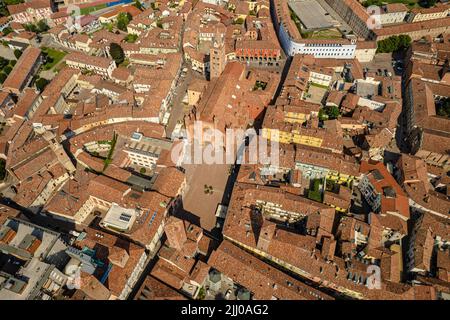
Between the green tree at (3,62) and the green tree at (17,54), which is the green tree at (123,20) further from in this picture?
the green tree at (3,62)

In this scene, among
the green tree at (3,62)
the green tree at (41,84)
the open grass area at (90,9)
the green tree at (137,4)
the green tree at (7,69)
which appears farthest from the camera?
the open grass area at (90,9)

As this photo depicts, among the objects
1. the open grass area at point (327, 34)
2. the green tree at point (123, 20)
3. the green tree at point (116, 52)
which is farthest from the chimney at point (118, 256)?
the open grass area at point (327, 34)

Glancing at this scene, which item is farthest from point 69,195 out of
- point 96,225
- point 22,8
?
point 22,8

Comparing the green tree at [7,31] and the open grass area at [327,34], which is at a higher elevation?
the green tree at [7,31]

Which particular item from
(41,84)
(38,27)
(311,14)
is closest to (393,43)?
(311,14)

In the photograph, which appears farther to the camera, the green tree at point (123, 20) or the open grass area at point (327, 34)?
the open grass area at point (327, 34)

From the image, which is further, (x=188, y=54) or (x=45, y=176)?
(x=188, y=54)
